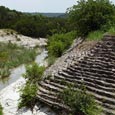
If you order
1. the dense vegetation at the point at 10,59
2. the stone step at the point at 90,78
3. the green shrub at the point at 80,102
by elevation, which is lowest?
the dense vegetation at the point at 10,59

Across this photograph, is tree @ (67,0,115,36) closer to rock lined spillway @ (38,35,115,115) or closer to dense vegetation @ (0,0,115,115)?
dense vegetation @ (0,0,115,115)

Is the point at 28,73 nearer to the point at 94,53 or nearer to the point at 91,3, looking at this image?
the point at 94,53

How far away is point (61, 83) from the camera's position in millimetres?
18453

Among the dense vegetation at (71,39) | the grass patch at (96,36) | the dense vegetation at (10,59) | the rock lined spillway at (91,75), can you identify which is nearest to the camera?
the dense vegetation at (71,39)

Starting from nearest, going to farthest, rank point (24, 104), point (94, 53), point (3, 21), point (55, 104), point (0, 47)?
1. point (55, 104)
2. point (24, 104)
3. point (94, 53)
4. point (0, 47)
5. point (3, 21)

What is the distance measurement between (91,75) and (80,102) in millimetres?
2643

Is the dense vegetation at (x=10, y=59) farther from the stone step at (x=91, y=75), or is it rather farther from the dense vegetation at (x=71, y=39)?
the stone step at (x=91, y=75)

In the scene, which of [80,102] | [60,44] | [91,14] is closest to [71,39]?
[60,44]

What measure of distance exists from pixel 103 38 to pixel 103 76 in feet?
14.8

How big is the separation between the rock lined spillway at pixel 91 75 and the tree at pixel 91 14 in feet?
15.5

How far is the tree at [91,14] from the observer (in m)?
26.2

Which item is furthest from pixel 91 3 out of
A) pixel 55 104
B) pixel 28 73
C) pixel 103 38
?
pixel 55 104

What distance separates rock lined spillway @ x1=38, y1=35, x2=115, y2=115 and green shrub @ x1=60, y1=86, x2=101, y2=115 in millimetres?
344

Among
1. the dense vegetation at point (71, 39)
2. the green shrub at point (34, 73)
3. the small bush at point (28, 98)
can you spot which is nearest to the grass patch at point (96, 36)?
the dense vegetation at point (71, 39)
